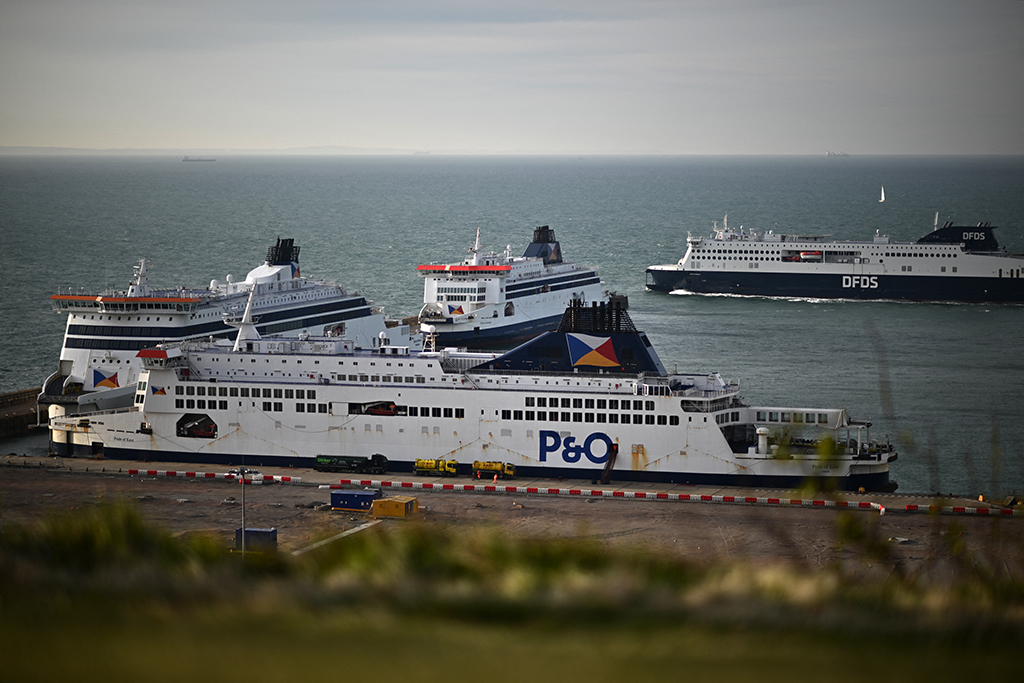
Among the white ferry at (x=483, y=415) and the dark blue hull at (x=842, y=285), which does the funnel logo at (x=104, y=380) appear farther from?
the dark blue hull at (x=842, y=285)

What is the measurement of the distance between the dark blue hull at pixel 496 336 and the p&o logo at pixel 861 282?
28.3m

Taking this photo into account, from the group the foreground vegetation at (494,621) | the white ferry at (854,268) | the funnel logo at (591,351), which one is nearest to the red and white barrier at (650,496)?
the funnel logo at (591,351)

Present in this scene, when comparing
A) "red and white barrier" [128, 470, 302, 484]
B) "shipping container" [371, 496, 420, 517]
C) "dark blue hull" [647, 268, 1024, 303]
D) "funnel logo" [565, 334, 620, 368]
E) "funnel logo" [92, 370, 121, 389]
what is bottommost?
"shipping container" [371, 496, 420, 517]

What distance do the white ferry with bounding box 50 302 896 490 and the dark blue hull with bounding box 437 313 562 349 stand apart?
25575 mm

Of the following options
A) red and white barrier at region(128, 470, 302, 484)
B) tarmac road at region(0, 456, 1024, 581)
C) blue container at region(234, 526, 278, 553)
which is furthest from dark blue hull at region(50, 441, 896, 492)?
blue container at region(234, 526, 278, 553)

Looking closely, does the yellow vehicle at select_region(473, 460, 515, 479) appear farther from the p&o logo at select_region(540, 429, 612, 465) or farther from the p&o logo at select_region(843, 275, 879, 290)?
the p&o logo at select_region(843, 275, 879, 290)

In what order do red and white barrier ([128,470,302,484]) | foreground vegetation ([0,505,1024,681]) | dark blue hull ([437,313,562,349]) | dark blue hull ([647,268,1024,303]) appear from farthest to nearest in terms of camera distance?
dark blue hull ([647,268,1024,303]) < dark blue hull ([437,313,562,349]) < red and white barrier ([128,470,302,484]) < foreground vegetation ([0,505,1024,681])

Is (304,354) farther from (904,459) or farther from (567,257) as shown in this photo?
(567,257)

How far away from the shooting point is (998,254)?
91.8m

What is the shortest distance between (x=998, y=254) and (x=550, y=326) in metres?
37.6

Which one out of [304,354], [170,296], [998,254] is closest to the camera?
[304,354]

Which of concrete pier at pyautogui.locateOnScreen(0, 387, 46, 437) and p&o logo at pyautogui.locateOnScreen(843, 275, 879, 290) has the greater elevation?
p&o logo at pyautogui.locateOnScreen(843, 275, 879, 290)

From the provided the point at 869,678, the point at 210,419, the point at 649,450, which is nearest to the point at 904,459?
the point at 649,450

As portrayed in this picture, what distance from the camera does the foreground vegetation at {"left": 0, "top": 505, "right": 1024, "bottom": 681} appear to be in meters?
15.1
